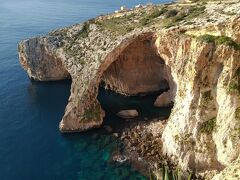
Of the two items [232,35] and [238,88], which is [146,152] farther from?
[232,35]

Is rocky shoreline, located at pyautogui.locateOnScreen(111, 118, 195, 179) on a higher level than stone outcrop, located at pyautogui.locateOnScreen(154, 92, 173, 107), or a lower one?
lower

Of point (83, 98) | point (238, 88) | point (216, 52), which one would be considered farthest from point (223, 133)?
point (83, 98)

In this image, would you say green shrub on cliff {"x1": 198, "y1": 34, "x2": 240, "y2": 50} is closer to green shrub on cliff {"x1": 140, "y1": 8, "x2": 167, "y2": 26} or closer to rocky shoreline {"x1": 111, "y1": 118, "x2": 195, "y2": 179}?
rocky shoreline {"x1": 111, "y1": 118, "x2": 195, "y2": 179}

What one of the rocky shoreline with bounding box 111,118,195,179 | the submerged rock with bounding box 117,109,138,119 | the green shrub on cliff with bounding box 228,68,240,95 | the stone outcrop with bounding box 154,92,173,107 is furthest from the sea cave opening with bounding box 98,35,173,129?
the green shrub on cliff with bounding box 228,68,240,95

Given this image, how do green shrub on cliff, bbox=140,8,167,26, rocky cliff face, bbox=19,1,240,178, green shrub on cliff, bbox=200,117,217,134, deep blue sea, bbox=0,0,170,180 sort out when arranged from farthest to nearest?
green shrub on cliff, bbox=140,8,167,26 → deep blue sea, bbox=0,0,170,180 → green shrub on cliff, bbox=200,117,217,134 → rocky cliff face, bbox=19,1,240,178

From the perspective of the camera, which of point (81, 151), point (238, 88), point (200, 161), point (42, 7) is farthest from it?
point (42, 7)

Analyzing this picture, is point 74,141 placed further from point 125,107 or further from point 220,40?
point 220,40

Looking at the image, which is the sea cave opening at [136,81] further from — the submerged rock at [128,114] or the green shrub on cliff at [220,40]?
the green shrub on cliff at [220,40]
